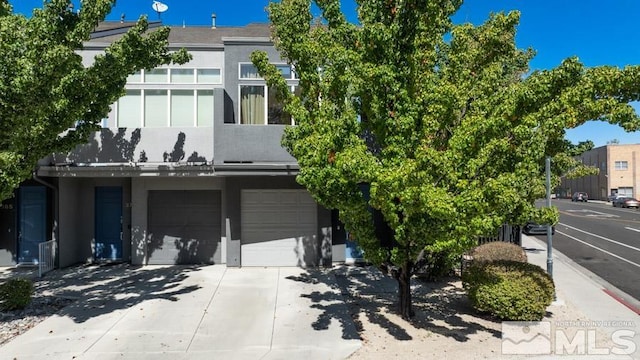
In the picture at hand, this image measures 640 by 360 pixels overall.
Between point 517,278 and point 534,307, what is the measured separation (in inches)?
21.9

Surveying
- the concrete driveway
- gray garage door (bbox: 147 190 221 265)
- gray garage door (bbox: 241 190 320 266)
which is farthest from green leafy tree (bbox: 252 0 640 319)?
gray garage door (bbox: 147 190 221 265)

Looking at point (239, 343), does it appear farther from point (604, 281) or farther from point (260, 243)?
point (604, 281)

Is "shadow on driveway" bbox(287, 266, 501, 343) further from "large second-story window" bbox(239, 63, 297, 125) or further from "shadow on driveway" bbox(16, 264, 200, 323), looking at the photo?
"large second-story window" bbox(239, 63, 297, 125)

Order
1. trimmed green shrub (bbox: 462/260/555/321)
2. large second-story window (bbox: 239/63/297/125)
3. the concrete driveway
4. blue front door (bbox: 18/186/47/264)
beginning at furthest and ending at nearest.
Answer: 1. blue front door (bbox: 18/186/47/264)
2. large second-story window (bbox: 239/63/297/125)
3. trimmed green shrub (bbox: 462/260/555/321)
4. the concrete driveway

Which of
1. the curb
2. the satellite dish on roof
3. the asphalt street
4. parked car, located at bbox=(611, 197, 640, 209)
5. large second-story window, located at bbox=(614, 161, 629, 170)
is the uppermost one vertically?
the satellite dish on roof

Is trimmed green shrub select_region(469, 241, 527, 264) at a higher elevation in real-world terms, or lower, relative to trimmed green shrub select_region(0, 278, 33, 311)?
higher

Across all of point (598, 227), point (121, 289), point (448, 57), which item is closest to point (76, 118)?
point (121, 289)

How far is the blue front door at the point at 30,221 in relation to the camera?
12234 millimetres

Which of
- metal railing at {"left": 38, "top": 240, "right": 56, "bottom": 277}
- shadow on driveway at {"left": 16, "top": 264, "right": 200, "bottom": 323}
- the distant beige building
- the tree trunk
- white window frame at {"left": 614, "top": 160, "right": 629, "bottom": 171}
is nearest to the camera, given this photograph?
the tree trunk

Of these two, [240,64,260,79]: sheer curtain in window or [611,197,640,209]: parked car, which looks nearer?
[240,64,260,79]: sheer curtain in window

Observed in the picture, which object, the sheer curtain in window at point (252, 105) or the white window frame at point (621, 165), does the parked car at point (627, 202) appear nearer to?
the white window frame at point (621, 165)

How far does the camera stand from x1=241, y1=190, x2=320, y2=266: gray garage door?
12.4 m

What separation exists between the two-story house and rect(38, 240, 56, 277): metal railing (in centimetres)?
23

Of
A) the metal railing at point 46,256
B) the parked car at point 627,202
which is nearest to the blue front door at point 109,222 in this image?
the metal railing at point 46,256
